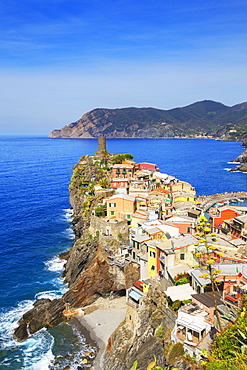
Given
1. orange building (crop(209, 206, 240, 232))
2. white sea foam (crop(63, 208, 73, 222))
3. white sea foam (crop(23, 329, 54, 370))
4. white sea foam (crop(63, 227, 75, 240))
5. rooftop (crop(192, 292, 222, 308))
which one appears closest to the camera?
rooftop (crop(192, 292, 222, 308))

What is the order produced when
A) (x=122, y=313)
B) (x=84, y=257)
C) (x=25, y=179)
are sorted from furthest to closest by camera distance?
(x=25, y=179)
(x=84, y=257)
(x=122, y=313)

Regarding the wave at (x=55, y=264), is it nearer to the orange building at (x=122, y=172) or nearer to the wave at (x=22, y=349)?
the wave at (x=22, y=349)

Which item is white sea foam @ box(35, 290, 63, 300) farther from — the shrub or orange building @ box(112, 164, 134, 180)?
orange building @ box(112, 164, 134, 180)

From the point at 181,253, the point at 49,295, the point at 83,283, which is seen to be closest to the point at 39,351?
the point at 83,283

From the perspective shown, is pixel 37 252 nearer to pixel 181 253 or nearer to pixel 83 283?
pixel 83 283

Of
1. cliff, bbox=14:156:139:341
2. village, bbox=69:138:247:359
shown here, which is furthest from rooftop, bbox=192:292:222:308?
cliff, bbox=14:156:139:341

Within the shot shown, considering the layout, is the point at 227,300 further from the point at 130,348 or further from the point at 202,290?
the point at 130,348

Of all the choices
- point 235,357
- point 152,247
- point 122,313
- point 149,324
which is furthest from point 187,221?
point 235,357
